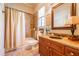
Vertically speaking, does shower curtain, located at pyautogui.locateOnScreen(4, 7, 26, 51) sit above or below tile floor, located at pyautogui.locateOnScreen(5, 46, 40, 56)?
above

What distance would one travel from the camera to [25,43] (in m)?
3.24

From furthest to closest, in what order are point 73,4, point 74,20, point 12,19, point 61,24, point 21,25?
point 21,25
point 12,19
point 61,24
point 73,4
point 74,20

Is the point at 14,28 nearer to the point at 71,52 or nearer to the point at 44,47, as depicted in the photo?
the point at 44,47

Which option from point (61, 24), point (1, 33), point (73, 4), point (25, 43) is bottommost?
point (25, 43)

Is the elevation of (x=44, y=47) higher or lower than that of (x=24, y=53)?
higher

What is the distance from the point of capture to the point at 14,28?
316 cm

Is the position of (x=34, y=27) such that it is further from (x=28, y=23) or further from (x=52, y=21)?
(x=52, y=21)

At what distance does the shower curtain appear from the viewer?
295 centimetres

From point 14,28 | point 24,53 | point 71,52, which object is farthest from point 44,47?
point 14,28

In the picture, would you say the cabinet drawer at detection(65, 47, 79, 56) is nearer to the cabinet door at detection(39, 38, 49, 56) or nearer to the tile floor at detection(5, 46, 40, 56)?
the cabinet door at detection(39, 38, 49, 56)

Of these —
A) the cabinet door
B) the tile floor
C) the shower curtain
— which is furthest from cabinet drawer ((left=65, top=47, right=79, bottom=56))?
the shower curtain

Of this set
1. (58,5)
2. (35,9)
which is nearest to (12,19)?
(35,9)

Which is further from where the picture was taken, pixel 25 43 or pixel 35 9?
pixel 25 43

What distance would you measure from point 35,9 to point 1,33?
108 centimetres
